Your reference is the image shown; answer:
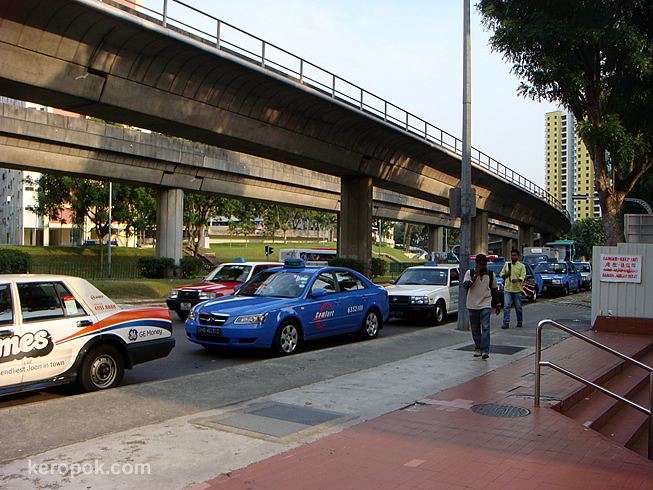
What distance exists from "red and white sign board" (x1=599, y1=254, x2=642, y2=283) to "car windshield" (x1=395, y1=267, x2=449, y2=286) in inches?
181

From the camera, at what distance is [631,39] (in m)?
17.7

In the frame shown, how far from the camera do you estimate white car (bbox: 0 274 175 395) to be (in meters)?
6.58

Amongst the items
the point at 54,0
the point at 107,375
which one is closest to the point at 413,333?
the point at 107,375

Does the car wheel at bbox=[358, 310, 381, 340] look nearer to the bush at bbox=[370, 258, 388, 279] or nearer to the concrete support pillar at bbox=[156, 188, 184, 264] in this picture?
the bush at bbox=[370, 258, 388, 279]

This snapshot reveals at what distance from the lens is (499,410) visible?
660 centimetres

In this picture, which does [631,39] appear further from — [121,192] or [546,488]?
[121,192]

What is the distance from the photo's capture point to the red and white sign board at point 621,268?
12727mm

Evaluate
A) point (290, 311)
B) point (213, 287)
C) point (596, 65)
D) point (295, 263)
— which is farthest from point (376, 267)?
point (290, 311)

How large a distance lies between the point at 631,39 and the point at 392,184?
1526 centimetres

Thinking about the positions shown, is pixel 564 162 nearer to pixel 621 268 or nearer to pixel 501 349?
pixel 621 268

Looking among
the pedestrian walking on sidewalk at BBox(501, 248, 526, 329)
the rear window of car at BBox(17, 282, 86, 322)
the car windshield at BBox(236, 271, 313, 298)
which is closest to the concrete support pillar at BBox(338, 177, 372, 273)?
the pedestrian walking on sidewalk at BBox(501, 248, 526, 329)

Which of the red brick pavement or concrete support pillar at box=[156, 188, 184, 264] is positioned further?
concrete support pillar at box=[156, 188, 184, 264]

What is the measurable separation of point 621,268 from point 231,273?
31.8ft

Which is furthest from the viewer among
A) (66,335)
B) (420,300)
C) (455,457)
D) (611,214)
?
(611,214)
